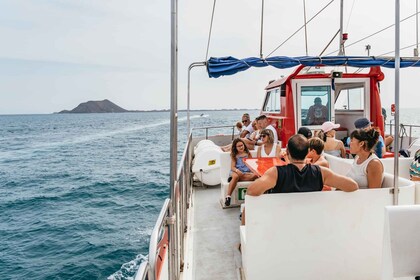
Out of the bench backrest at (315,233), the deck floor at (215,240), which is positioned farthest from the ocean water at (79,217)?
the bench backrest at (315,233)

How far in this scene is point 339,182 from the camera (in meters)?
2.38

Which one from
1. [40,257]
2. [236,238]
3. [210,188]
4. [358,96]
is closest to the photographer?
[236,238]

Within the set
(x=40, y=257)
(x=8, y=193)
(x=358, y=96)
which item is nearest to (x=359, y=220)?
(x=358, y=96)

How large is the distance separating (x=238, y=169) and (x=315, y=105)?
266cm

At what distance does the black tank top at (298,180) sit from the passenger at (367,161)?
511mm

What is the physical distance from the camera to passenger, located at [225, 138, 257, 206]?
4527mm

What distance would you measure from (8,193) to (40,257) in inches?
453

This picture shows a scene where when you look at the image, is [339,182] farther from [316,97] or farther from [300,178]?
[316,97]

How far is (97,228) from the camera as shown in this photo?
12.2m

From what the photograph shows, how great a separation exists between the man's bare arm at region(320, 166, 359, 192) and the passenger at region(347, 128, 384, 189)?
1.10 feet

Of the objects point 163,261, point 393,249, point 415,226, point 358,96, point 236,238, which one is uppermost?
point 358,96

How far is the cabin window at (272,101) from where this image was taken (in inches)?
281

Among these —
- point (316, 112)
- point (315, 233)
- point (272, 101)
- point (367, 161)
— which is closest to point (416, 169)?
point (367, 161)

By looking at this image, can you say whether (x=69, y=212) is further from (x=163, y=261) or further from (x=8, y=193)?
(x=163, y=261)
